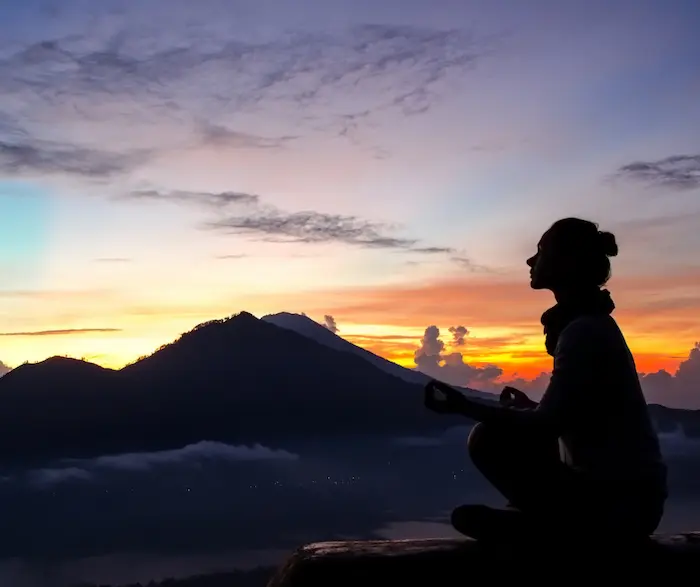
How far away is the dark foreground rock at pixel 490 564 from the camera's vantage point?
4.05 meters

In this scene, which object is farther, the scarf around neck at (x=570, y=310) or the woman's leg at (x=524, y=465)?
the scarf around neck at (x=570, y=310)

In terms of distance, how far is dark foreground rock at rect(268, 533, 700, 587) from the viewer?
4055 millimetres

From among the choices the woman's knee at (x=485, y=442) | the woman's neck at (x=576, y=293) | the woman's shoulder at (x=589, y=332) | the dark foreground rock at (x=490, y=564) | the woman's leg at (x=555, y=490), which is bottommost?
the dark foreground rock at (x=490, y=564)

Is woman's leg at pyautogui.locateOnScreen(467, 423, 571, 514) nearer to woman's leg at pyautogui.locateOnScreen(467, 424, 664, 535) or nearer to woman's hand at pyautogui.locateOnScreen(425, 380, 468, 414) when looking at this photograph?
woman's leg at pyautogui.locateOnScreen(467, 424, 664, 535)

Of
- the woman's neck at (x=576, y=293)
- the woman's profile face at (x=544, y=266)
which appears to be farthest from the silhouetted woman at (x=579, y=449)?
the woman's profile face at (x=544, y=266)

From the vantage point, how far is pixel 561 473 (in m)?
4.10

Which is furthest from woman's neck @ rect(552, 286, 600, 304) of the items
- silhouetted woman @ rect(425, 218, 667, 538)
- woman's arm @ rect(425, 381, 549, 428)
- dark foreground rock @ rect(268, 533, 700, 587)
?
dark foreground rock @ rect(268, 533, 700, 587)

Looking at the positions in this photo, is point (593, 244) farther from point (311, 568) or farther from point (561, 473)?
point (311, 568)

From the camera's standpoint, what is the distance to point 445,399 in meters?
3.82

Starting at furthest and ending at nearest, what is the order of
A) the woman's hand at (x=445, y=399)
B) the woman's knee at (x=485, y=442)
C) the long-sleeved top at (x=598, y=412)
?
the woman's knee at (x=485, y=442) < the long-sleeved top at (x=598, y=412) < the woman's hand at (x=445, y=399)

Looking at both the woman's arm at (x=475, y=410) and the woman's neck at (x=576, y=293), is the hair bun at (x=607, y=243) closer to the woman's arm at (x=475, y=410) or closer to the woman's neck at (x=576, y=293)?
the woman's neck at (x=576, y=293)

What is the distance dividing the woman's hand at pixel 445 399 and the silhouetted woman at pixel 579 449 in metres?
0.06

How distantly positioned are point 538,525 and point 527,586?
307mm

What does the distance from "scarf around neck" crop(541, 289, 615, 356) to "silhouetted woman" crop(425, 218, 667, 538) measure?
0.13 ft
